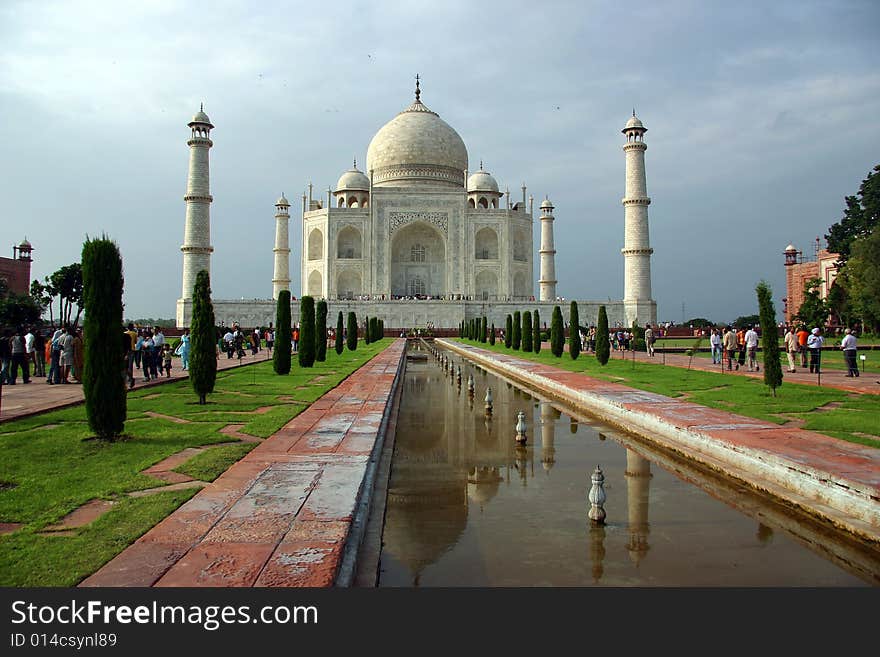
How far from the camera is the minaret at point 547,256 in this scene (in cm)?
3825

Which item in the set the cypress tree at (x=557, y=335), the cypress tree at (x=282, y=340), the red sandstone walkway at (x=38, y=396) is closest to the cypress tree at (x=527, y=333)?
the cypress tree at (x=557, y=335)

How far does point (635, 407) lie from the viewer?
6.43 m

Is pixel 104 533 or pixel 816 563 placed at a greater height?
pixel 104 533

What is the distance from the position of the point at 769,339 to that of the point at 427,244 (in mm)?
30991

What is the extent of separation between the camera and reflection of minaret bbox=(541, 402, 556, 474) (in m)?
4.90

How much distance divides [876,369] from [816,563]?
10383 mm

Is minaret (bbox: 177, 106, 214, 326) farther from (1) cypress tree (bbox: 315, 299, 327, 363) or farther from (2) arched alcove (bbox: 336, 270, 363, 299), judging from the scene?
(1) cypress tree (bbox: 315, 299, 327, 363)

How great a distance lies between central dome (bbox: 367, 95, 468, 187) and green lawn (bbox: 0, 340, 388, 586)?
30.9 meters

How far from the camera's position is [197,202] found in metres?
28.7

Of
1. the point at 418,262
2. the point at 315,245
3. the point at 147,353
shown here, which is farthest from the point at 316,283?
the point at 147,353

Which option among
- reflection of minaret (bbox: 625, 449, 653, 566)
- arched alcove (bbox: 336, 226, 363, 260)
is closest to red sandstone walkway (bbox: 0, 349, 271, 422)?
reflection of minaret (bbox: 625, 449, 653, 566)

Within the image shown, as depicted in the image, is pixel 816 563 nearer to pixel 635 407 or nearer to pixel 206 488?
pixel 206 488
